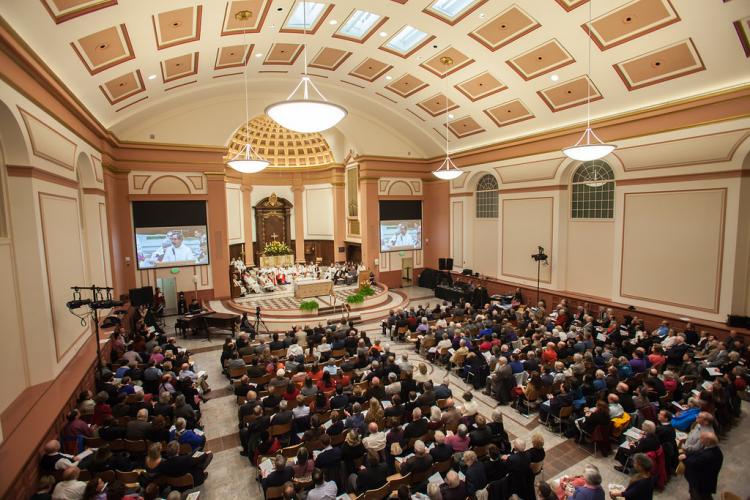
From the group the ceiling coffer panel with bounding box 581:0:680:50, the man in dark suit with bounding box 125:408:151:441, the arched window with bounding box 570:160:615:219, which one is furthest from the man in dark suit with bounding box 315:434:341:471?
the arched window with bounding box 570:160:615:219

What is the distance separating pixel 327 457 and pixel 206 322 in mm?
9116

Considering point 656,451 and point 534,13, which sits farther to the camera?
point 534,13

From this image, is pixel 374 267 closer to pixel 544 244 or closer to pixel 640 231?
pixel 544 244

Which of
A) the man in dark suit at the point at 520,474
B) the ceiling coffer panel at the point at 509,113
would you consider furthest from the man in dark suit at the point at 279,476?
the ceiling coffer panel at the point at 509,113

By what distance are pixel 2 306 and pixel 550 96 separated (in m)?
14.1

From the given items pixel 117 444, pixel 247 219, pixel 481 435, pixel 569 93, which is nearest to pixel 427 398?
pixel 481 435

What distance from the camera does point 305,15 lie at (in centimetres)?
1034

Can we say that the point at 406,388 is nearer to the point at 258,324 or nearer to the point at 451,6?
the point at 258,324

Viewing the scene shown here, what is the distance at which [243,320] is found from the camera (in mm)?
11898

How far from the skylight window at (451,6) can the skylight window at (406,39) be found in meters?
1.20

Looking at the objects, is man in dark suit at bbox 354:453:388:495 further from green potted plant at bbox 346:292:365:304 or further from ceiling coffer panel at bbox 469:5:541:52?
ceiling coffer panel at bbox 469:5:541:52

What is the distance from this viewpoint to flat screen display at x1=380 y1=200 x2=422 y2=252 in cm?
1941

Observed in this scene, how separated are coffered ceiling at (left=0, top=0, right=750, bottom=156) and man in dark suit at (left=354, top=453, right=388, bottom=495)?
7.76 m

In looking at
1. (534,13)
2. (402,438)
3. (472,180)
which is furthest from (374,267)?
(402,438)
